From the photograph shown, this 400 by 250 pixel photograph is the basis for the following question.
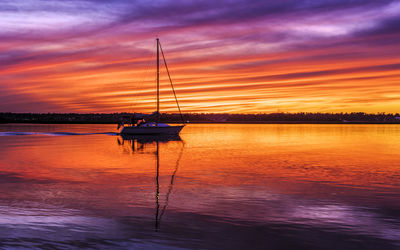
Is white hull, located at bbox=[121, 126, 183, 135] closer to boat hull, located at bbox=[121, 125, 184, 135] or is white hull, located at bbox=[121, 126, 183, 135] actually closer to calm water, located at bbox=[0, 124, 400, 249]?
boat hull, located at bbox=[121, 125, 184, 135]

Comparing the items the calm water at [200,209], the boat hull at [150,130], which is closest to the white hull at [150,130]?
the boat hull at [150,130]

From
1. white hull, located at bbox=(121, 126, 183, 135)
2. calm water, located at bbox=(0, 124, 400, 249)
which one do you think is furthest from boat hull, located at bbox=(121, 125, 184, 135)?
calm water, located at bbox=(0, 124, 400, 249)

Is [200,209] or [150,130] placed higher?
→ [150,130]

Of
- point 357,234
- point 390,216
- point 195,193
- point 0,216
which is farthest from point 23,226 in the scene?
point 390,216

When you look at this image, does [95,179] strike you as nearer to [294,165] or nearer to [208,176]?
[208,176]

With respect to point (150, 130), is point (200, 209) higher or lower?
lower

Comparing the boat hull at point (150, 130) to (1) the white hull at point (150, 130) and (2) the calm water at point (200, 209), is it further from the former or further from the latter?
(2) the calm water at point (200, 209)

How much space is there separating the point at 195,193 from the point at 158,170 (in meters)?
8.16

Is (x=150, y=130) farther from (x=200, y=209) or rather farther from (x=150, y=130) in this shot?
(x=200, y=209)

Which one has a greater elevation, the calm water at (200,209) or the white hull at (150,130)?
the white hull at (150,130)

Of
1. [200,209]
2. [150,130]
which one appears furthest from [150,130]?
[200,209]

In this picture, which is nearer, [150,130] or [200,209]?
[200,209]

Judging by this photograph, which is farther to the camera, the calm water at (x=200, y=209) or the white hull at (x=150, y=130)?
the white hull at (x=150, y=130)

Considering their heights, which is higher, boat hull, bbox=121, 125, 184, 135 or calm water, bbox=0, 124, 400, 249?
boat hull, bbox=121, 125, 184, 135
